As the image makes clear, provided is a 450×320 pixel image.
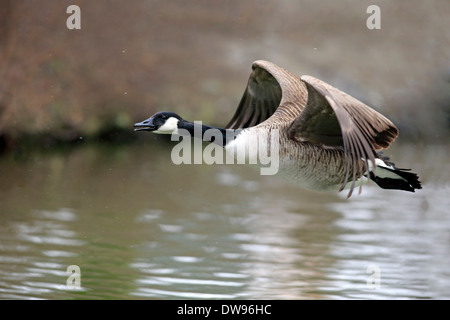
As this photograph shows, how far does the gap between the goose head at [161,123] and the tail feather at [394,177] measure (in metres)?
1.38

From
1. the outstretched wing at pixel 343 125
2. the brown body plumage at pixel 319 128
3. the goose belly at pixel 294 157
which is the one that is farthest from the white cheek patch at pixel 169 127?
the outstretched wing at pixel 343 125

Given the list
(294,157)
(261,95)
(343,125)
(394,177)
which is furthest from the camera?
(261,95)

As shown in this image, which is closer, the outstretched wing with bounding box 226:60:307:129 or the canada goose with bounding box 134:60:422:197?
the canada goose with bounding box 134:60:422:197

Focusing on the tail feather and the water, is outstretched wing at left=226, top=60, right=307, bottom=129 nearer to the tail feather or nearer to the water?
the tail feather

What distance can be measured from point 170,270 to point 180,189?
391cm

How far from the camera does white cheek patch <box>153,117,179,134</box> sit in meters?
4.24

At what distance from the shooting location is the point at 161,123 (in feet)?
13.9

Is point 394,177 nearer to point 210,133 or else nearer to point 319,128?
point 319,128

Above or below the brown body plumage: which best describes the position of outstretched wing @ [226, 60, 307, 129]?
above

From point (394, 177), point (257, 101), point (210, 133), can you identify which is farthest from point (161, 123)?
point (394, 177)

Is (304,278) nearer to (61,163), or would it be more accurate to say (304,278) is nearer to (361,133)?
(361,133)

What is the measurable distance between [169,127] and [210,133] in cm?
29

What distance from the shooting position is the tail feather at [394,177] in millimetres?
4430

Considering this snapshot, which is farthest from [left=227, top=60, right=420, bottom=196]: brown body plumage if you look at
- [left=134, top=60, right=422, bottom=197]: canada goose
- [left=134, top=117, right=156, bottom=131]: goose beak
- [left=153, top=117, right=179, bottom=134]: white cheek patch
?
[left=134, top=117, right=156, bottom=131]: goose beak
